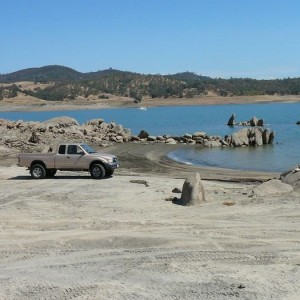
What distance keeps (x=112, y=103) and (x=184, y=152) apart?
122699 mm

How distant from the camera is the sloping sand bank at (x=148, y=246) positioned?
8297 millimetres

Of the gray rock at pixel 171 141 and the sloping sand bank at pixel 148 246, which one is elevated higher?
the sloping sand bank at pixel 148 246

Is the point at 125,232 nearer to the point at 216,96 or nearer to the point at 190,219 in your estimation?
the point at 190,219

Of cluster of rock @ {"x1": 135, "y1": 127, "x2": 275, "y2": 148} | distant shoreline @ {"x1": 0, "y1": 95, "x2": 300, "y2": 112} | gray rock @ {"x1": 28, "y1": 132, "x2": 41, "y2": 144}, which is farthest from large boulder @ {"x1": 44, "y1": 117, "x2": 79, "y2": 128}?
distant shoreline @ {"x1": 0, "y1": 95, "x2": 300, "y2": 112}

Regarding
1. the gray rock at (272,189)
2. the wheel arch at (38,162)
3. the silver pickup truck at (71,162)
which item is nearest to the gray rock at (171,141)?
the silver pickup truck at (71,162)

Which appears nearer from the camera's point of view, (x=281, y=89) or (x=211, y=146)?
(x=211, y=146)

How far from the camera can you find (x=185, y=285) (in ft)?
27.4

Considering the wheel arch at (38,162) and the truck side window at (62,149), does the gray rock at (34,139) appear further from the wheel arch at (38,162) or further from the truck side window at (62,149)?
the truck side window at (62,149)

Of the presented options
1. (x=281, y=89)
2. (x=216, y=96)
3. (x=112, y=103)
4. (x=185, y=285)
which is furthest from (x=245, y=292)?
(x=281, y=89)

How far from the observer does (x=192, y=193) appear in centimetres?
1557

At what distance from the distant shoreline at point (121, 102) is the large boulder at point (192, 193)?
136m

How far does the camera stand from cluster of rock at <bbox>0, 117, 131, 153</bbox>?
1563 inches

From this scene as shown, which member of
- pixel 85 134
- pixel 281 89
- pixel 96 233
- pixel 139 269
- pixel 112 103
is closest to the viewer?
pixel 139 269

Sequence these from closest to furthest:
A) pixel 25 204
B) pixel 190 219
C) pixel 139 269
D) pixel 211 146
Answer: pixel 139 269, pixel 190 219, pixel 25 204, pixel 211 146
